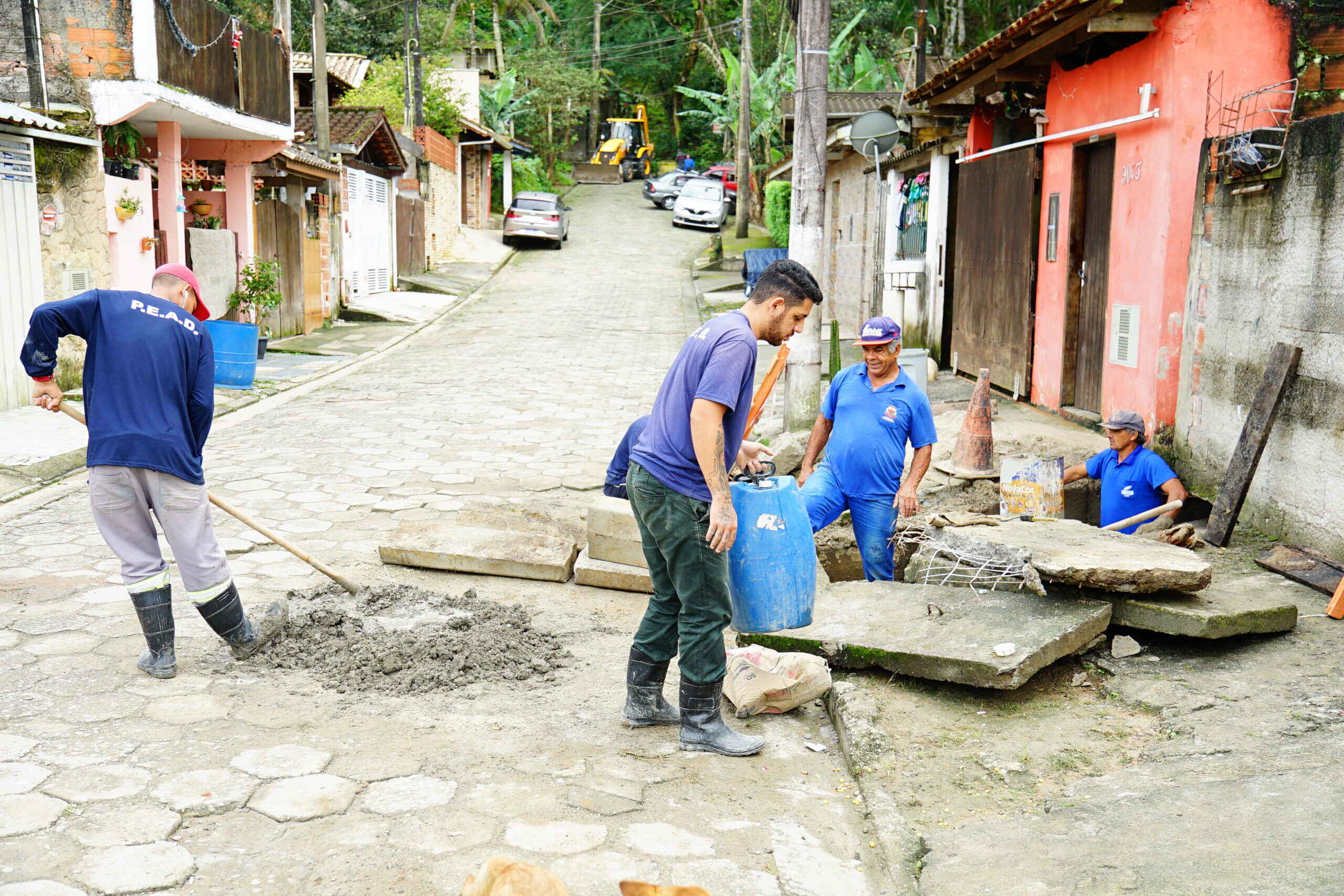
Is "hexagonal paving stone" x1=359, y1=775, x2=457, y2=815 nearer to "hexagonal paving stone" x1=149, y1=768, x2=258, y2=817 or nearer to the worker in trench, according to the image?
"hexagonal paving stone" x1=149, y1=768, x2=258, y2=817

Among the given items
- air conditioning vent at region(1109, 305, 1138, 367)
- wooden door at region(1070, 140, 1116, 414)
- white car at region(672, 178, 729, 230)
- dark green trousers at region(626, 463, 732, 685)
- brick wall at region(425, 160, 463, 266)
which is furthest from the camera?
white car at region(672, 178, 729, 230)

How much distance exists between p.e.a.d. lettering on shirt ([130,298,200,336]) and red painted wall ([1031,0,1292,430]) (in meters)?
6.11

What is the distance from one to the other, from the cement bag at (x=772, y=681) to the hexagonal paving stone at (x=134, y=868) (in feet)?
6.94

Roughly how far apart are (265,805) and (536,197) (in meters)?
30.3

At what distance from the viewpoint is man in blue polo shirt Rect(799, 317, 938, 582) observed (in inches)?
237

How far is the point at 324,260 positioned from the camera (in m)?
20.2

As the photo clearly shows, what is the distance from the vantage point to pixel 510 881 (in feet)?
8.57

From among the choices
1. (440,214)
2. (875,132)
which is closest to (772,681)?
(875,132)

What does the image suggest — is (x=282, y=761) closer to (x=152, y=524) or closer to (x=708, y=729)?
(x=152, y=524)

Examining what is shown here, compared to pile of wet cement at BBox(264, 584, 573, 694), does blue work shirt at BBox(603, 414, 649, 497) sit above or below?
above

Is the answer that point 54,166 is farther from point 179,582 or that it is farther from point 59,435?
point 179,582

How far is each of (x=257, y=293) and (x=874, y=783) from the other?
13.8m

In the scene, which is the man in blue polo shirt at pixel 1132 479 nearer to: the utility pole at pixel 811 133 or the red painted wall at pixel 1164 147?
the red painted wall at pixel 1164 147

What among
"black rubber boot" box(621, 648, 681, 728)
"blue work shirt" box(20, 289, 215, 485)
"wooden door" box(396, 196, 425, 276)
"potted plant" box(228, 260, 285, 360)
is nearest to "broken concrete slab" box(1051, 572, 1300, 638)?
"black rubber boot" box(621, 648, 681, 728)
